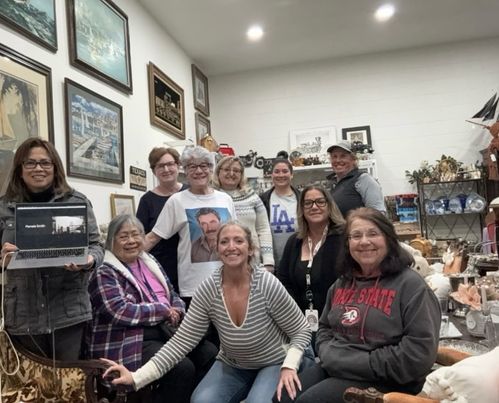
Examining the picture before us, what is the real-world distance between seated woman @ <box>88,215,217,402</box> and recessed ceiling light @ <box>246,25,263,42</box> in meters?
2.86

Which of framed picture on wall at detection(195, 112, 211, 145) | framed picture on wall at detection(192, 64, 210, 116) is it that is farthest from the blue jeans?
framed picture on wall at detection(192, 64, 210, 116)

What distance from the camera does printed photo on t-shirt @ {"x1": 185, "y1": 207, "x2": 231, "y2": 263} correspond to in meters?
2.33

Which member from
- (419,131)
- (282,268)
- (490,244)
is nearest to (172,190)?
(282,268)

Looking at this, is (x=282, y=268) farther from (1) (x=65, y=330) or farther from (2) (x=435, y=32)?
(2) (x=435, y=32)

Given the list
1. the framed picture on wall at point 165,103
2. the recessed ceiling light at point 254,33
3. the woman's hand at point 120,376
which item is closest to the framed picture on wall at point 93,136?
the framed picture on wall at point 165,103

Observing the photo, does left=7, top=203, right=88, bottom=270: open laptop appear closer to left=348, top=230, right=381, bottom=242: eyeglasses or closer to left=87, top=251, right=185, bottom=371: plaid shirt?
left=87, top=251, right=185, bottom=371: plaid shirt

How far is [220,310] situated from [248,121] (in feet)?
13.0

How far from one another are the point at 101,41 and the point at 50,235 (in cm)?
192

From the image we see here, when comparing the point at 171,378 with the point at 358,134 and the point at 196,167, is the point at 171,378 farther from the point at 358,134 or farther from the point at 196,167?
the point at 358,134

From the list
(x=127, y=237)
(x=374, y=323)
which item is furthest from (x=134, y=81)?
(x=374, y=323)

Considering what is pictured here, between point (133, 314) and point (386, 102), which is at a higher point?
point (386, 102)

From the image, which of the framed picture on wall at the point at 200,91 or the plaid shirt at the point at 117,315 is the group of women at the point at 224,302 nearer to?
the plaid shirt at the point at 117,315

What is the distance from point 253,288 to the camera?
182 centimetres

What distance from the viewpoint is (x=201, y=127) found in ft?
16.9
